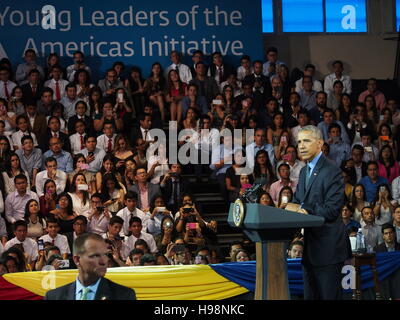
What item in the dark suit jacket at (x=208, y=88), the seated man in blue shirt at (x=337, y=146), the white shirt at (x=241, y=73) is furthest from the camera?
the white shirt at (x=241, y=73)

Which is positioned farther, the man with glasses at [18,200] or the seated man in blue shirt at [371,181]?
the seated man in blue shirt at [371,181]

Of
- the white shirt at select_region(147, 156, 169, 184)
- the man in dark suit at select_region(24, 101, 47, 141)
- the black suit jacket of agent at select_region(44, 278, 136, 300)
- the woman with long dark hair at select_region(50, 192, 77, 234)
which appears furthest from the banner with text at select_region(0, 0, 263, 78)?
the black suit jacket of agent at select_region(44, 278, 136, 300)

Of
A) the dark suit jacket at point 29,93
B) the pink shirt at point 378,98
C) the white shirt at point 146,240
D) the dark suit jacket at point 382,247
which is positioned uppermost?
the dark suit jacket at point 29,93

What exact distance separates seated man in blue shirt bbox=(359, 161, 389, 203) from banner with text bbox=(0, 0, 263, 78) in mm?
3449

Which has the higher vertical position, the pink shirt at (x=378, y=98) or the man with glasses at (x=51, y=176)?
the pink shirt at (x=378, y=98)

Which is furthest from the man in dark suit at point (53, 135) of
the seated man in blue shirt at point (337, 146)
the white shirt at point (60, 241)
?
the seated man in blue shirt at point (337, 146)

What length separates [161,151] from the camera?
37.8 ft

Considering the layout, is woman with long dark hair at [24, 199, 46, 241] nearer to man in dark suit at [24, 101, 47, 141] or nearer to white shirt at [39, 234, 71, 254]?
white shirt at [39, 234, 71, 254]

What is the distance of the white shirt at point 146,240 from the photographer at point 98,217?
0.45 metres

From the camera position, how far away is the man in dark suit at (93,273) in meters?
3.84

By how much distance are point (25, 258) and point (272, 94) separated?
5514 millimetres

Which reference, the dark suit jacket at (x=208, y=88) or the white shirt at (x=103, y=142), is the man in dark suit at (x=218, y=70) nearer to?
the dark suit jacket at (x=208, y=88)

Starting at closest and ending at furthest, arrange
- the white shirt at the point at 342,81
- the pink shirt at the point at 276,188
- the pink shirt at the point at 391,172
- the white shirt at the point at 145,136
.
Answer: the pink shirt at the point at 276,188 < the white shirt at the point at 145,136 < the pink shirt at the point at 391,172 < the white shirt at the point at 342,81

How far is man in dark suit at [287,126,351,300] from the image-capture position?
5.22m
